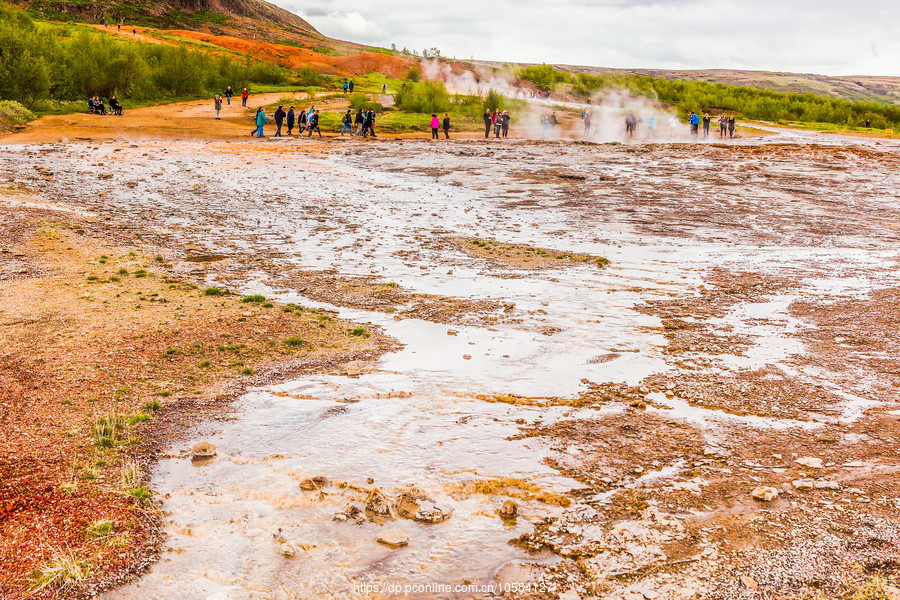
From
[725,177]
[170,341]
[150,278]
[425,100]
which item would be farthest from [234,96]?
[170,341]

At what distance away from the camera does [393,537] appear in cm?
494

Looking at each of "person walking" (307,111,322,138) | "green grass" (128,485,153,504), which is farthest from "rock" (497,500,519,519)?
"person walking" (307,111,322,138)

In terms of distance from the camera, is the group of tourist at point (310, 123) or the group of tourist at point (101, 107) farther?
the group of tourist at point (101, 107)

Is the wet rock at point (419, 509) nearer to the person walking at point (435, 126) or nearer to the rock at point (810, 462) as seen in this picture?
the rock at point (810, 462)

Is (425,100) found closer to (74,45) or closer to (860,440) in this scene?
(74,45)

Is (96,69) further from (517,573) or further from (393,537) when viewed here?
(517,573)

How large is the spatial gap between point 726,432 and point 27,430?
634 cm

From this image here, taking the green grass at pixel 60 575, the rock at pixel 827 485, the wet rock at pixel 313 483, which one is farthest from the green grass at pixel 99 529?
the rock at pixel 827 485

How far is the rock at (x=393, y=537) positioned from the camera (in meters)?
4.86

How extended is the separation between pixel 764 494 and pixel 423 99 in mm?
42521

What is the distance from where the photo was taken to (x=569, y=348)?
356 inches

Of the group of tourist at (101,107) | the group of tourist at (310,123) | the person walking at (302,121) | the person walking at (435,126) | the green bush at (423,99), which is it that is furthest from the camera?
the green bush at (423,99)

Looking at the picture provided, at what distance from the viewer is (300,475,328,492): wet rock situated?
221 inches

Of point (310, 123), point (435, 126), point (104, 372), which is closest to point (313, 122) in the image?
point (310, 123)
